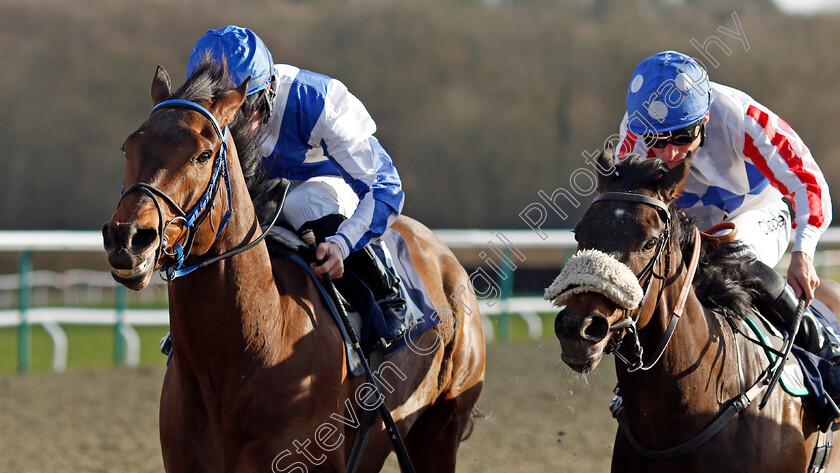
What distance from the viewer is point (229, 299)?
8.44ft

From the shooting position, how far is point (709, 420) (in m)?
2.68

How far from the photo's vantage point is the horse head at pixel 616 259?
228 centimetres

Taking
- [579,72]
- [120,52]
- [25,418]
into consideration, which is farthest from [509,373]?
[579,72]

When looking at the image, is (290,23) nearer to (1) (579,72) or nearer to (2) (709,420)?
(1) (579,72)

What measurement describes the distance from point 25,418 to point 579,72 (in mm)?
22756

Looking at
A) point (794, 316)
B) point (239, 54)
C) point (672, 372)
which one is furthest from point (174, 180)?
point (794, 316)

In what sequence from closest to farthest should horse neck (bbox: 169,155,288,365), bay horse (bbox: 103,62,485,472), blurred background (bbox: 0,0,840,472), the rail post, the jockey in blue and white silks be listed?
bay horse (bbox: 103,62,485,472) → horse neck (bbox: 169,155,288,365) → the jockey in blue and white silks → the rail post → blurred background (bbox: 0,0,840,472)

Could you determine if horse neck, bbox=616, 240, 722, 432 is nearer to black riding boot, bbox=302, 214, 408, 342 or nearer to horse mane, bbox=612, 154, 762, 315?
horse mane, bbox=612, 154, 762, 315

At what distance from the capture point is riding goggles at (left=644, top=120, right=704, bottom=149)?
294 centimetres

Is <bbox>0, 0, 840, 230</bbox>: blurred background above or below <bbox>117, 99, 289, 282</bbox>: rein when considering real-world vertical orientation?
below

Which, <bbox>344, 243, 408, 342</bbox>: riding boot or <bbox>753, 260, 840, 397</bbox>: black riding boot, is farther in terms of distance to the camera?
<bbox>344, 243, 408, 342</bbox>: riding boot

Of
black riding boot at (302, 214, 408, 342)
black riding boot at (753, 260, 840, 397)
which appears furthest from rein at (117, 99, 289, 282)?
black riding boot at (753, 260, 840, 397)

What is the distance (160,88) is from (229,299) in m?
0.62

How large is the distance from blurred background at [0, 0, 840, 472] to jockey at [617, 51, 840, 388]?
9.54 meters
